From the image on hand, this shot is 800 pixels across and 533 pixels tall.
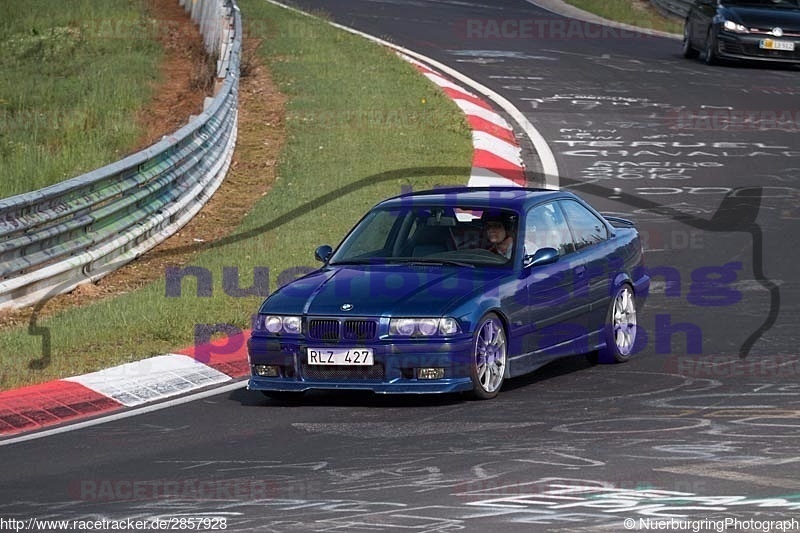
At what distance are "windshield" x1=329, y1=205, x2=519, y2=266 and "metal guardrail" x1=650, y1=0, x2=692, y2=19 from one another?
1061 inches

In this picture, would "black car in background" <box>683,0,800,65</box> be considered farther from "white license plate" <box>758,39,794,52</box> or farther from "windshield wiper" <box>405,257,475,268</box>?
"windshield wiper" <box>405,257,475,268</box>

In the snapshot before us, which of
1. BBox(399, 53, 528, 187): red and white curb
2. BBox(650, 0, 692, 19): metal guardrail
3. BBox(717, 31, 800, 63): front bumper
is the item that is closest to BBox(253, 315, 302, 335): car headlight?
BBox(399, 53, 528, 187): red and white curb

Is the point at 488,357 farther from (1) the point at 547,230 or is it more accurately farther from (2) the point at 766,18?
(2) the point at 766,18

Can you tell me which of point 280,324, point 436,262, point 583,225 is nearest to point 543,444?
point 280,324

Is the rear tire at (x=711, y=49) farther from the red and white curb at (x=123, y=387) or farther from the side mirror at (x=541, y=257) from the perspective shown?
the side mirror at (x=541, y=257)

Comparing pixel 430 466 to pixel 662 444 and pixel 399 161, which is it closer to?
pixel 662 444

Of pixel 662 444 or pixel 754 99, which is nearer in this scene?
pixel 662 444

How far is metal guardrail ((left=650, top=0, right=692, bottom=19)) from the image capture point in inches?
1457

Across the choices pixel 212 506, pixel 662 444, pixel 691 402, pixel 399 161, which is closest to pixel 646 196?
pixel 399 161

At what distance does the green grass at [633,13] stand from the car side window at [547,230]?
2487 cm

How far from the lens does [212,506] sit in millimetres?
7363

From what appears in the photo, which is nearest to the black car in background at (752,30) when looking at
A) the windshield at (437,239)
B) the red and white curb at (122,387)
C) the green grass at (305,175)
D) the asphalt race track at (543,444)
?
the green grass at (305,175)

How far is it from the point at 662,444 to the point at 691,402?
1.36m

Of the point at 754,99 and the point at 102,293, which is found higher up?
the point at 754,99
